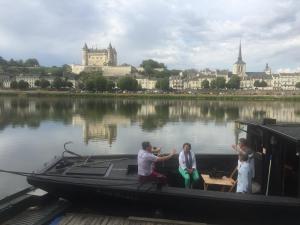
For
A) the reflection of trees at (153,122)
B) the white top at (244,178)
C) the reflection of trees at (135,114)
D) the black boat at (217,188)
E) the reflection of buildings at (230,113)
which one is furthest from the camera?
the reflection of buildings at (230,113)

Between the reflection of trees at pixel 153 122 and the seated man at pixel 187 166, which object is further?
the reflection of trees at pixel 153 122

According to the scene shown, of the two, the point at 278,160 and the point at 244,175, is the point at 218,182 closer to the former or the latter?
the point at 244,175

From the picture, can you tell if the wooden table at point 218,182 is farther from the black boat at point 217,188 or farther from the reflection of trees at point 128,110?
the reflection of trees at point 128,110

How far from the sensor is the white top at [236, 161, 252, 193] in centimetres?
1157

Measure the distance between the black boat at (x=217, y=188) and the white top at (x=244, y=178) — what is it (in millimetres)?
352

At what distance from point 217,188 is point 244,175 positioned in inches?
77.5

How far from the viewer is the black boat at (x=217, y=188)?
36.9 ft

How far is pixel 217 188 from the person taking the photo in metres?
13.4

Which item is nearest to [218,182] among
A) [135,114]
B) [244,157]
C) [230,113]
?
[244,157]

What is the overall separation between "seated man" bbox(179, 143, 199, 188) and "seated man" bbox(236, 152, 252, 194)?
5.29ft

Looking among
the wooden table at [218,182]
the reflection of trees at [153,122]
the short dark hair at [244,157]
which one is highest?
the short dark hair at [244,157]

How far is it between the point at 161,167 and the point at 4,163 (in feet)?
34.3

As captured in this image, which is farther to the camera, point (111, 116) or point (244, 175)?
point (111, 116)

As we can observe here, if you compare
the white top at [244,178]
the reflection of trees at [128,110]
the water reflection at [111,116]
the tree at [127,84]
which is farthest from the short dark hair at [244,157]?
the tree at [127,84]
